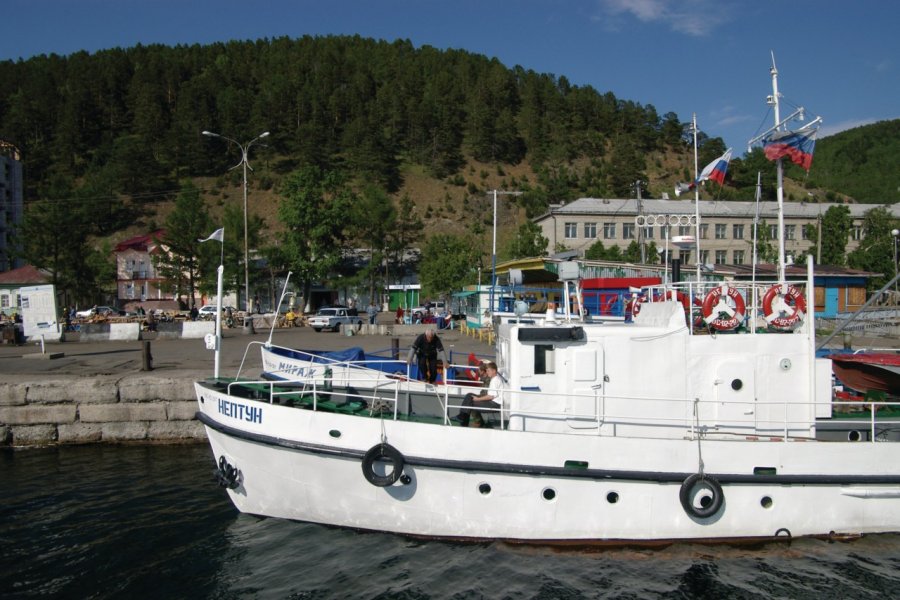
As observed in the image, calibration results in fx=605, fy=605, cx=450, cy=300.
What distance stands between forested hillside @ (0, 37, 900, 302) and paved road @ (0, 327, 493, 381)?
124 ft

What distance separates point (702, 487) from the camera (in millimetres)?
8641

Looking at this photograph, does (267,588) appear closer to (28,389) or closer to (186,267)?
(28,389)

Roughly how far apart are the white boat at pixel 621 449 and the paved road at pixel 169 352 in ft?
26.8

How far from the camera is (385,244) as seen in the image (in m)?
59.7

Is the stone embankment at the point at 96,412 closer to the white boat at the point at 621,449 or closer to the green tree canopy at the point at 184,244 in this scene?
the white boat at the point at 621,449

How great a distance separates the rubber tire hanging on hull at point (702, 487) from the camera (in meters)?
8.57

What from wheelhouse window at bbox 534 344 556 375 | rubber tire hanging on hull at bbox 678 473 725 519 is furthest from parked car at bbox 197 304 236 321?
rubber tire hanging on hull at bbox 678 473 725 519

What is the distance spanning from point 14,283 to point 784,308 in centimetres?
5788

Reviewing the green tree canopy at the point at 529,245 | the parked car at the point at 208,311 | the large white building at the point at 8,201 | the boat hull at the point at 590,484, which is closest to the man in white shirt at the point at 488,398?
the boat hull at the point at 590,484

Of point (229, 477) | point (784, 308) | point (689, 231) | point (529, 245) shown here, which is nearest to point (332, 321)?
point (529, 245)

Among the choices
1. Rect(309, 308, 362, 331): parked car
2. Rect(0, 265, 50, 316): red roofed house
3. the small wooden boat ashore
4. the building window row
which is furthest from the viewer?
the building window row

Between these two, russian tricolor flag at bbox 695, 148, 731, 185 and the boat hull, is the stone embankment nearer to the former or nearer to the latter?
the boat hull

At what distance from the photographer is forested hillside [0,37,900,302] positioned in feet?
293

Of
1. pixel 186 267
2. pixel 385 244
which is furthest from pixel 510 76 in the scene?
pixel 186 267
